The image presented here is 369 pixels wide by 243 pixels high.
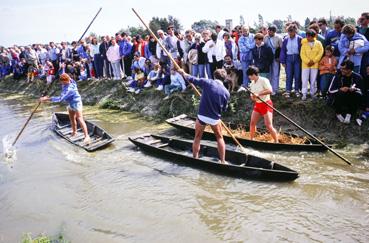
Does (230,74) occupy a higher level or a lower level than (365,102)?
higher

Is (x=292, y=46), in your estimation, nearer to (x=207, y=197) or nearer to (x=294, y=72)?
(x=294, y=72)

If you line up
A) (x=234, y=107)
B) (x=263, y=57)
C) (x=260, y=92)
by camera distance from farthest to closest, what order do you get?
(x=234, y=107) → (x=263, y=57) → (x=260, y=92)

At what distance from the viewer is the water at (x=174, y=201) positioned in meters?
6.78

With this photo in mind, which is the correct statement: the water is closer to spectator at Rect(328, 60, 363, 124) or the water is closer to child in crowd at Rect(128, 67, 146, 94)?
spectator at Rect(328, 60, 363, 124)

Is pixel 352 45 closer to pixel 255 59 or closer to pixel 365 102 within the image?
pixel 365 102

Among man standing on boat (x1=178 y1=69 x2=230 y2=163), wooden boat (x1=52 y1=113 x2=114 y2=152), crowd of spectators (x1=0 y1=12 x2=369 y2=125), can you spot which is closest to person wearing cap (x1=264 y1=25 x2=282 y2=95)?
crowd of spectators (x1=0 y1=12 x2=369 y2=125)

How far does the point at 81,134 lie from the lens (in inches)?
532

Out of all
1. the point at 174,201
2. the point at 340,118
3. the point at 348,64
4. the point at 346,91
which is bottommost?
the point at 174,201

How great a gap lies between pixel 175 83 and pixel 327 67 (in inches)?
252

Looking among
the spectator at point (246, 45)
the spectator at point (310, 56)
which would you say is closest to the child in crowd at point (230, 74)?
the spectator at point (246, 45)

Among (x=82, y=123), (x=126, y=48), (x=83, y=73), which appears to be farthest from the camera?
(x=83, y=73)

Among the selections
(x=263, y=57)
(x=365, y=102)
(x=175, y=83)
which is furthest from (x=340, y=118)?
(x=175, y=83)

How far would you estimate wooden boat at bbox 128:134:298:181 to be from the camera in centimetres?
836

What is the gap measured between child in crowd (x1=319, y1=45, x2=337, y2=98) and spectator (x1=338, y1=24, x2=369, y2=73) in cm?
34
